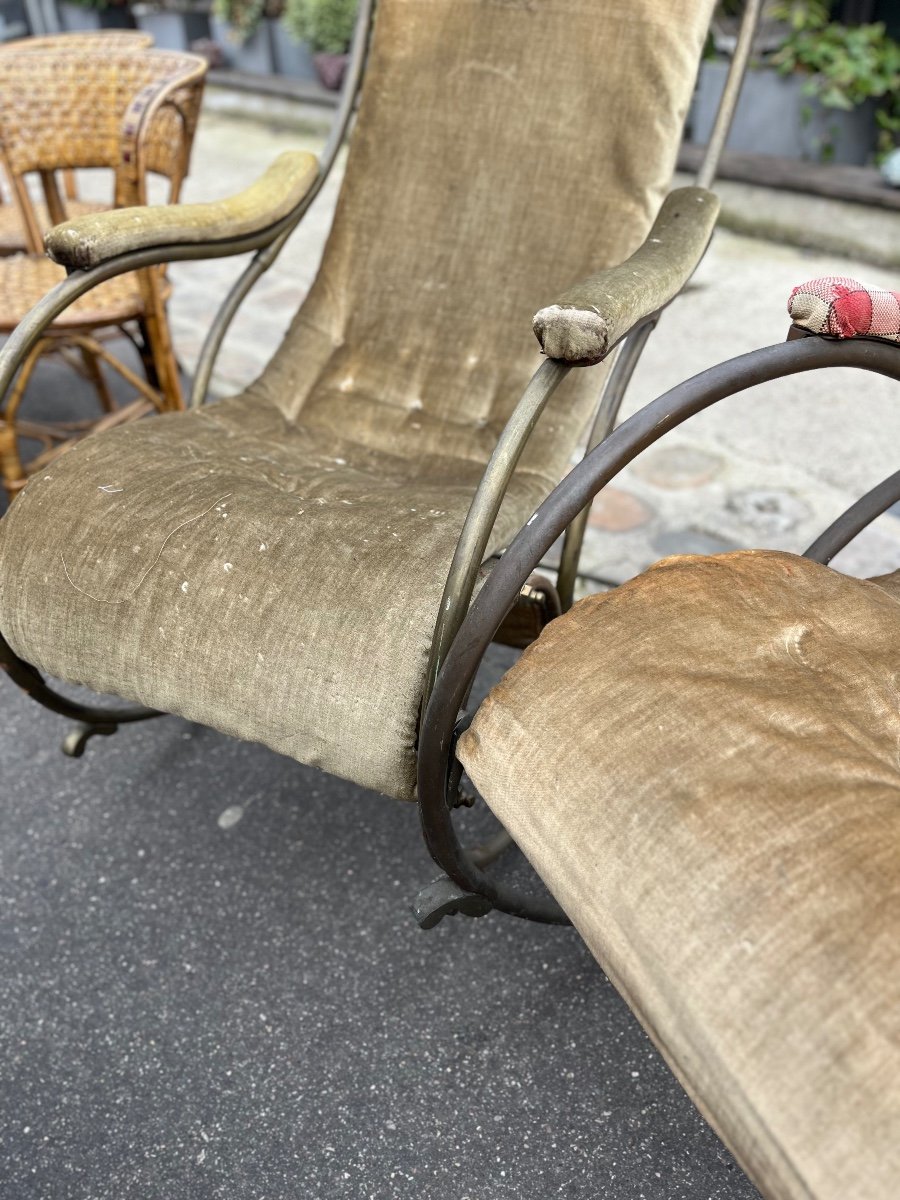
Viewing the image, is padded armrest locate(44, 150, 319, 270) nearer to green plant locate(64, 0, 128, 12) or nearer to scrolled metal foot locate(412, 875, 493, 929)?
scrolled metal foot locate(412, 875, 493, 929)

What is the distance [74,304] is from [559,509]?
4.06 ft

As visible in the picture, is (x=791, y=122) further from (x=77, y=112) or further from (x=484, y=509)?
(x=484, y=509)

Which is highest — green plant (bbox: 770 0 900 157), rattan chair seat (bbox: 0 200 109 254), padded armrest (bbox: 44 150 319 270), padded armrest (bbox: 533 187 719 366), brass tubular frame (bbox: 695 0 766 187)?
brass tubular frame (bbox: 695 0 766 187)

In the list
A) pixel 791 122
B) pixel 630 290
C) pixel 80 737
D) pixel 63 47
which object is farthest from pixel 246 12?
pixel 630 290

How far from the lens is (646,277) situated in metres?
1.07

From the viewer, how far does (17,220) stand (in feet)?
7.55

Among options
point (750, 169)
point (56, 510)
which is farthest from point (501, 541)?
point (750, 169)

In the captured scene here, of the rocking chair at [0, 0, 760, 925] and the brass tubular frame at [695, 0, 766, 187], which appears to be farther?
the brass tubular frame at [695, 0, 766, 187]

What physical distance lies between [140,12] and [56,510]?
17.1 ft

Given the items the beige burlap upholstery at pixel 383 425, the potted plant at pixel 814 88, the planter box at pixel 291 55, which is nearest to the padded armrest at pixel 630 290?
the beige burlap upholstery at pixel 383 425

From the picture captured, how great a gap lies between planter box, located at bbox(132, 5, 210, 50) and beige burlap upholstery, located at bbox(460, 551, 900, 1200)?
17.3ft

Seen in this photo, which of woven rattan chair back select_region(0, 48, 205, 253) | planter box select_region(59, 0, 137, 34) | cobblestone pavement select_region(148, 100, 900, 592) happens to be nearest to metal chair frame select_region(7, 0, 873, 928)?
cobblestone pavement select_region(148, 100, 900, 592)

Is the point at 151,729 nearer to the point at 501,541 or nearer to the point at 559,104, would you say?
the point at 501,541

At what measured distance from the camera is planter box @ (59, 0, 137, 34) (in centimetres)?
585
